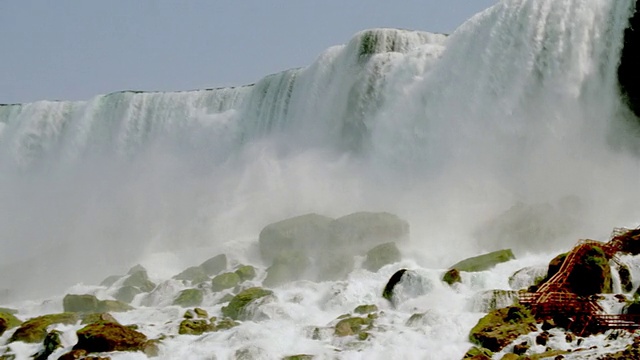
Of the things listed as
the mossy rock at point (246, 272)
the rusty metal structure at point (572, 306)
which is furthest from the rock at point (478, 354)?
the mossy rock at point (246, 272)

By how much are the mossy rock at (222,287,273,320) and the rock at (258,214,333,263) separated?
200 inches

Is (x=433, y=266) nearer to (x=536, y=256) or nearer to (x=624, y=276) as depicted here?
(x=536, y=256)

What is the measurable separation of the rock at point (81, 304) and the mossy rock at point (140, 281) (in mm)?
2918

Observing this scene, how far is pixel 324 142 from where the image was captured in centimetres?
3127

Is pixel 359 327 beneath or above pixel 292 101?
beneath

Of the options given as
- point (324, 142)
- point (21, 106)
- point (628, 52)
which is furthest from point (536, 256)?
point (21, 106)

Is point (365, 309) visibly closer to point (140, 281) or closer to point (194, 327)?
point (194, 327)

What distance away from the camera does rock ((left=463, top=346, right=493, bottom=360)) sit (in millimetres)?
11305

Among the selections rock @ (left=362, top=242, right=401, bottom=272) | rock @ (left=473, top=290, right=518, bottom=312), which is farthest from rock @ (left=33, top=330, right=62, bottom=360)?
rock @ (left=362, top=242, right=401, bottom=272)

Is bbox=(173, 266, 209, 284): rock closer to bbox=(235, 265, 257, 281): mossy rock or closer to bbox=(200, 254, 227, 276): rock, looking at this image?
bbox=(200, 254, 227, 276): rock

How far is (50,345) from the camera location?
14.2 m

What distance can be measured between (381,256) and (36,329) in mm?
8964

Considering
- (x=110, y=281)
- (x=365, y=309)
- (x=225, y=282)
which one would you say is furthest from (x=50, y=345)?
(x=110, y=281)

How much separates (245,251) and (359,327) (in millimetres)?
11246
